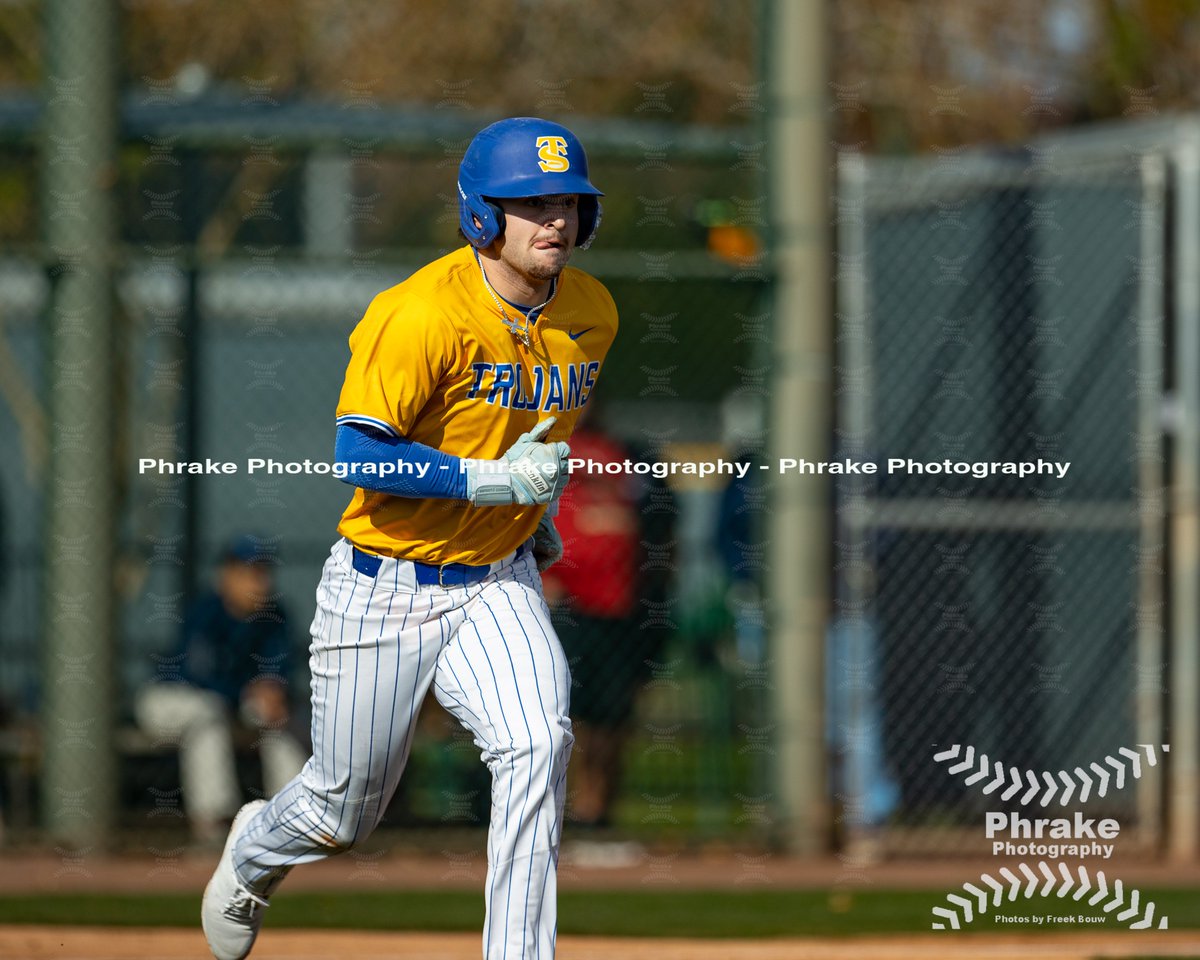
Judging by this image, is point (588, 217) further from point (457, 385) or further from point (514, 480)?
point (514, 480)

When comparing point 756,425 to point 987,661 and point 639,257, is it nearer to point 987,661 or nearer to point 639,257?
point 639,257

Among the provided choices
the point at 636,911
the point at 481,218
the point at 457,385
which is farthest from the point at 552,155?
the point at 636,911

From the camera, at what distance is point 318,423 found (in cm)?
897

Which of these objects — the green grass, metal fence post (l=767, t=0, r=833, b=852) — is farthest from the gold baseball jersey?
metal fence post (l=767, t=0, r=833, b=852)

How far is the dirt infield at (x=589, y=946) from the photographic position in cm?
559

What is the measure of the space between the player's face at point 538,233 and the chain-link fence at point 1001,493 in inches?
149

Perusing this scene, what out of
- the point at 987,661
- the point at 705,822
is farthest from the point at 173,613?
the point at 987,661

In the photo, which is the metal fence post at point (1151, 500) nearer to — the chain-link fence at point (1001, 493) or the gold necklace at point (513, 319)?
the chain-link fence at point (1001, 493)

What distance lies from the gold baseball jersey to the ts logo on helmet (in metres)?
0.31

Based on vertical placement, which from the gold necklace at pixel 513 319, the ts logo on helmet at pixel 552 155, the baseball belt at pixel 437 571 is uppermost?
the ts logo on helmet at pixel 552 155

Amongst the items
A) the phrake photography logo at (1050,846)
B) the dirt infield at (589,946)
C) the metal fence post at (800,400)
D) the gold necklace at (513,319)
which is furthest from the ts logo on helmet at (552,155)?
the metal fence post at (800,400)

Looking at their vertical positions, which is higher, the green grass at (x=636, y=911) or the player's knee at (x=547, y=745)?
the player's knee at (x=547, y=745)

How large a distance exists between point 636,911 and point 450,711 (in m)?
2.56

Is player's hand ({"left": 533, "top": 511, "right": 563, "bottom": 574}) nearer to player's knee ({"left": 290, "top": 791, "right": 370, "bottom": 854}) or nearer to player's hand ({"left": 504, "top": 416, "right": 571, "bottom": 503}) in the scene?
player's hand ({"left": 504, "top": 416, "right": 571, "bottom": 503})
